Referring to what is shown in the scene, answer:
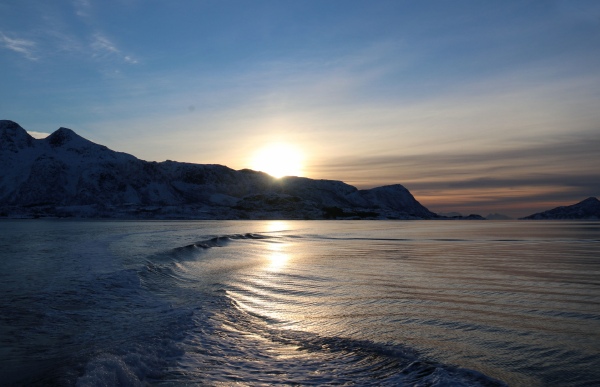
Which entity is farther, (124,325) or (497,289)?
(497,289)

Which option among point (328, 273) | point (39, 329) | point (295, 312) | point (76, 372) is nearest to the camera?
point (76, 372)

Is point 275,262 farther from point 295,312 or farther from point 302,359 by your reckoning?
point 302,359

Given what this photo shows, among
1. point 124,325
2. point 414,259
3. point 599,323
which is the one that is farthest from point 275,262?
point 599,323

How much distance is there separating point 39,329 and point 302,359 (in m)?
9.61

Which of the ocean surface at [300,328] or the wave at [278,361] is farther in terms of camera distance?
the ocean surface at [300,328]

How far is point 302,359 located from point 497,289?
14.9 meters

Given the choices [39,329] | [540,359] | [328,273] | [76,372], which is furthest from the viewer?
[328,273]

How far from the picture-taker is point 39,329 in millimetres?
14719

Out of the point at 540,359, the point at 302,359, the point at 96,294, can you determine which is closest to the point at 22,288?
the point at 96,294

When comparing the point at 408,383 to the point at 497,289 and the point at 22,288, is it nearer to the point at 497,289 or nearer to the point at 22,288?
the point at 497,289

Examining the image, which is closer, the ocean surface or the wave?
the wave

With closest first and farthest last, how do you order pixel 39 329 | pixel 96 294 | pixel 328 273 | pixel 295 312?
pixel 39 329, pixel 295 312, pixel 96 294, pixel 328 273

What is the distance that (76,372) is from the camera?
10.5m

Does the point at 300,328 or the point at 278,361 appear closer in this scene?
the point at 278,361
